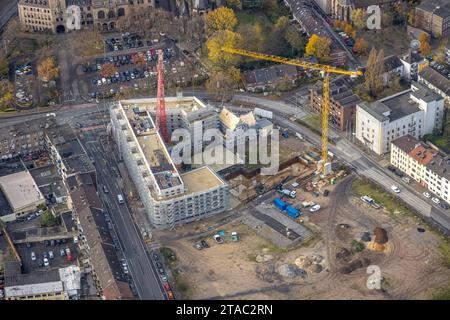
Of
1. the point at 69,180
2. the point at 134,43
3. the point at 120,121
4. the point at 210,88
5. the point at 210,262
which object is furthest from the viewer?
the point at 134,43

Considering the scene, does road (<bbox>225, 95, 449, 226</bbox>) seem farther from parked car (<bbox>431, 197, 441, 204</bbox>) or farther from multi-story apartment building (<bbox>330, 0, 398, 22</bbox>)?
multi-story apartment building (<bbox>330, 0, 398, 22</bbox>)

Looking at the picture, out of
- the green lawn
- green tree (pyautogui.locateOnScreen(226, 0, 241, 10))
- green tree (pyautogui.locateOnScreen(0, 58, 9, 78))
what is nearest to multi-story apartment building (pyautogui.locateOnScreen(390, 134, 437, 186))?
the green lawn

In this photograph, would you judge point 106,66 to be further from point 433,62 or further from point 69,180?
point 433,62

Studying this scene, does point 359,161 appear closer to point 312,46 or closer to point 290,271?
point 290,271

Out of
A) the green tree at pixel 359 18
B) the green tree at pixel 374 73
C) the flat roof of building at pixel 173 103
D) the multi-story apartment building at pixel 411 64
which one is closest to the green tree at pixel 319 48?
the green tree at pixel 374 73

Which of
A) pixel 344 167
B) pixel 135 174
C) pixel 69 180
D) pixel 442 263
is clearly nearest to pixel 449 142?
pixel 344 167
